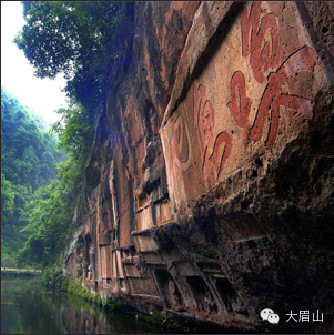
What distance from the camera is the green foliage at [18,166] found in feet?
72.0

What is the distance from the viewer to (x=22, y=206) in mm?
23734

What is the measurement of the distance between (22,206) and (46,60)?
1574 centimetres

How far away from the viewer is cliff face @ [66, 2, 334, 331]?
221 cm

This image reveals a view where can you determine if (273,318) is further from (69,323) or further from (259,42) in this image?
(69,323)

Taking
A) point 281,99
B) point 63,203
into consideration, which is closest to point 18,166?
point 63,203

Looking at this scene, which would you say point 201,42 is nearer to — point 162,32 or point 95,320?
point 162,32

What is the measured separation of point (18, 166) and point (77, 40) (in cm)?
1720

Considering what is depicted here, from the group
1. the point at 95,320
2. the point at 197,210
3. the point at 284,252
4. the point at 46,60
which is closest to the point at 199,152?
the point at 197,210

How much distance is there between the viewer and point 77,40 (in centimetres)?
1066

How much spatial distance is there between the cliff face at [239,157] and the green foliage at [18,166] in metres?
18.4

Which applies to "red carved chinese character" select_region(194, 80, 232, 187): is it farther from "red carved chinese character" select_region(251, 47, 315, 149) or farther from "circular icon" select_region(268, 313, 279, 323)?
"circular icon" select_region(268, 313, 279, 323)

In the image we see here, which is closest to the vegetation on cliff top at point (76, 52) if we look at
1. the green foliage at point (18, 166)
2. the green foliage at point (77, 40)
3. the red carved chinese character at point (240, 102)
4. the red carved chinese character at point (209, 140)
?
the green foliage at point (77, 40)

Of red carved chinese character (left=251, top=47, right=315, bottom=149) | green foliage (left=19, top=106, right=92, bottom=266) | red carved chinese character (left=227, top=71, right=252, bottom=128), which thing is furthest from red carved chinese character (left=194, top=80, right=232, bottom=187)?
green foliage (left=19, top=106, right=92, bottom=266)

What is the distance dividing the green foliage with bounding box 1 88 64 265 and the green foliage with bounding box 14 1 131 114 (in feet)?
39.9
